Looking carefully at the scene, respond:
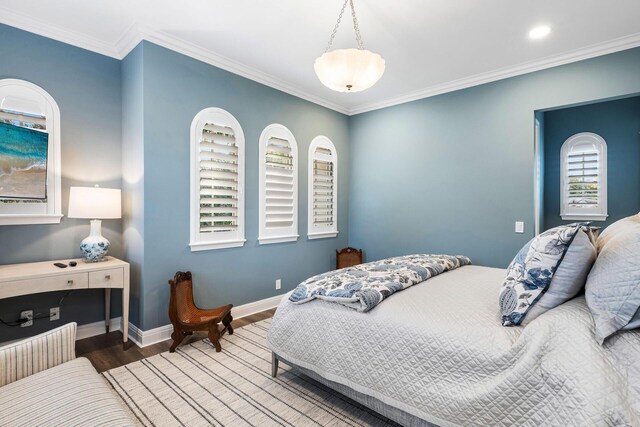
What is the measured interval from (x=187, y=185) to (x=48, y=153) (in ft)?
3.79

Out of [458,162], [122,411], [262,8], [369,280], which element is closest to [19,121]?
[262,8]

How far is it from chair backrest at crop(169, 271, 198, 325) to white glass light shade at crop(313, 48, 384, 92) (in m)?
2.18

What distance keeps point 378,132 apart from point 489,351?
3.75 m

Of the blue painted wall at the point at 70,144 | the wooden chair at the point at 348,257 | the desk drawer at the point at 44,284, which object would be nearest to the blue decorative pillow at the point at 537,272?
the desk drawer at the point at 44,284

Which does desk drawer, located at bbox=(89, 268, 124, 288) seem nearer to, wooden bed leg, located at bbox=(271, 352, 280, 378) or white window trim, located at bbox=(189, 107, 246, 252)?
white window trim, located at bbox=(189, 107, 246, 252)

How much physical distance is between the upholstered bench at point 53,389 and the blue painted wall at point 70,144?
1.58 m

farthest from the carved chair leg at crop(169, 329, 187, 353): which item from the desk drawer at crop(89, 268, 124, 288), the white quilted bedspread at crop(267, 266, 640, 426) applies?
the white quilted bedspread at crop(267, 266, 640, 426)

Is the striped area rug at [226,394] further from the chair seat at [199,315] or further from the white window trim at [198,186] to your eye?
the white window trim at [198,186]

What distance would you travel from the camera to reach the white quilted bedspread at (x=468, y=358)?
112 cm

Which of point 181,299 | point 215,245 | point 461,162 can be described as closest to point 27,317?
point 181,299

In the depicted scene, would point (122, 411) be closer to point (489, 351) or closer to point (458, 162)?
point (489, 351)

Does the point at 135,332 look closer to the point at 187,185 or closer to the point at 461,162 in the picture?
the point at 187,185

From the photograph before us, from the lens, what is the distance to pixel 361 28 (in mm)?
2766

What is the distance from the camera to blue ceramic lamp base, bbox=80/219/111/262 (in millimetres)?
2725
